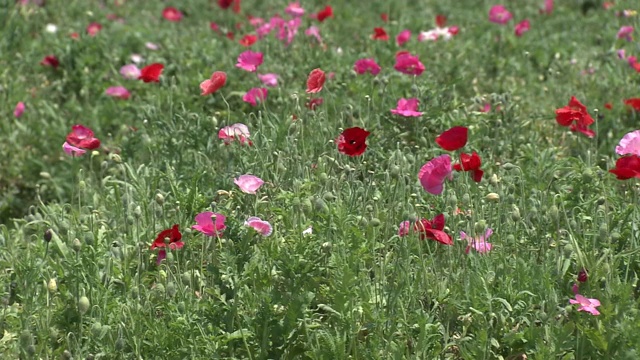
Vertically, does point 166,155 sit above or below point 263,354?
below

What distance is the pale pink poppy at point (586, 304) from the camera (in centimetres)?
287

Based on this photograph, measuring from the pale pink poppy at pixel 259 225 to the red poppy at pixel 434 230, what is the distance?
44 cm

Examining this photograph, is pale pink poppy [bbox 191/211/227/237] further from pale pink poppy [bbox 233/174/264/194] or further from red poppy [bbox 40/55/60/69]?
red poppy [bbox 40/55/60/69]

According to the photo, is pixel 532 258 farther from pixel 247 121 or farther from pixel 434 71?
pixel 434 71

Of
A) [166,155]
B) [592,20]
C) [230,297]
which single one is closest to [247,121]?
[166,155]

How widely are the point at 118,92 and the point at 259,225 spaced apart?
246 centimetres

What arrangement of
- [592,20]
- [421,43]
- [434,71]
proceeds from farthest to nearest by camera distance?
1. [592,20]
2. [421,43]
3. [434,71]

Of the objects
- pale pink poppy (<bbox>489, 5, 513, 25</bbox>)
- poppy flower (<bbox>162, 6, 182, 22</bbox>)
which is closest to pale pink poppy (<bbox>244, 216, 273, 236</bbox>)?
pale pink poppy (<bbox>489, 5, 513, 25</bbox>)

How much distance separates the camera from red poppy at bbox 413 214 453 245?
3096 millimetres

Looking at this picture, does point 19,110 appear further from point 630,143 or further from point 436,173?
point 630,143

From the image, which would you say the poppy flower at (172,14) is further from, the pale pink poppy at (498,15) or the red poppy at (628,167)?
the red poppy at (628,167)

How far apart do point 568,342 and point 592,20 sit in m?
4.69

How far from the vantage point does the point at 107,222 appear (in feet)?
12.8

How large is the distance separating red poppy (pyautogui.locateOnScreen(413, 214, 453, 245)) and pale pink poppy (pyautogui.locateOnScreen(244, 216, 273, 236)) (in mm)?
444
